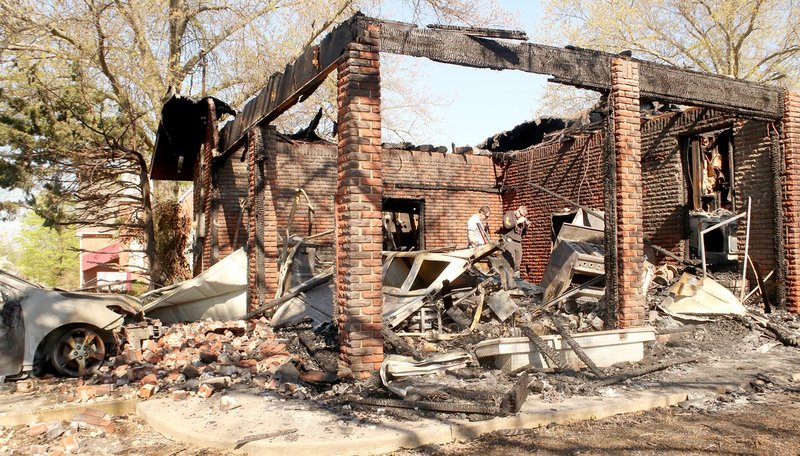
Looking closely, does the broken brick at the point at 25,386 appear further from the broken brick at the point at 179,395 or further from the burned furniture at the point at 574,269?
the burned furniture at the point at 574,269

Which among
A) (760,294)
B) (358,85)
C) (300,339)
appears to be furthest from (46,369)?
(760,294)

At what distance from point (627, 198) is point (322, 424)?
5.25 meters

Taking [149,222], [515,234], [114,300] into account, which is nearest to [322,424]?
[114,300]

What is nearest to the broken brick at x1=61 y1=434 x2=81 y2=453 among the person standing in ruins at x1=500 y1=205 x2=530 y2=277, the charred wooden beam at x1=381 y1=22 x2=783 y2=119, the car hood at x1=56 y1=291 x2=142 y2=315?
the car hood at x1=56 y1=291 x2=142 y2=315

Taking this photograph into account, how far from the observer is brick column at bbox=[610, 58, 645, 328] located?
8.27m

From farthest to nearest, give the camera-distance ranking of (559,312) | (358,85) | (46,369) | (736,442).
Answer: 1. (559,312)
2. (46,369)
3. (358,85)
4. (736,442)

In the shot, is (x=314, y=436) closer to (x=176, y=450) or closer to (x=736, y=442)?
(x=176, y=450)

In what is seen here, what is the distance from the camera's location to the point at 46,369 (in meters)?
7.69

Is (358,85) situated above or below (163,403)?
above

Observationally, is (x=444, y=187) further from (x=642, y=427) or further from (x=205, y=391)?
(x=642, y=427)

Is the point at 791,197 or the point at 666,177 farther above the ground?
the point at 666,177

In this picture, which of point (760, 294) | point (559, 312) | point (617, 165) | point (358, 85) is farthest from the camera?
point (760, 294)

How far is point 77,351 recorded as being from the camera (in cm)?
784

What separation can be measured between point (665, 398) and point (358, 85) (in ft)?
14.2
